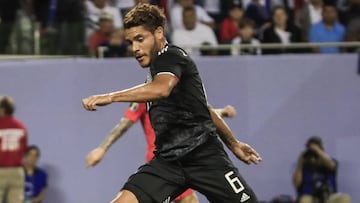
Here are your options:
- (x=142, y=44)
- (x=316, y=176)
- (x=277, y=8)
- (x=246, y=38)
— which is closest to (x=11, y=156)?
(x=246, y=38)

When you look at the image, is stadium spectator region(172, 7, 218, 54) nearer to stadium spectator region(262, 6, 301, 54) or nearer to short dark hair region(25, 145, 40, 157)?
stadium spectator region(262, 6, 301, 54)

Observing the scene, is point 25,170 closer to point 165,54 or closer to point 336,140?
point 336,140

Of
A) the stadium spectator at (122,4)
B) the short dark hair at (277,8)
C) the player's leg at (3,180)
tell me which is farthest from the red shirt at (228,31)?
the player's leg at (3,180)

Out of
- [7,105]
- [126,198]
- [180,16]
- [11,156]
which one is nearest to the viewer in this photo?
[126,198]

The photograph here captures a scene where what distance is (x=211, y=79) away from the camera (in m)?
13.3

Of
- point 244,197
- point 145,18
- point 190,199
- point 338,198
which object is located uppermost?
point 145,18

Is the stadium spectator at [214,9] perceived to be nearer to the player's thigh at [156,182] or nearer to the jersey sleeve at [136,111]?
the jersey sleeve at [136,111]

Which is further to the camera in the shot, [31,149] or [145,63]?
[31,149]

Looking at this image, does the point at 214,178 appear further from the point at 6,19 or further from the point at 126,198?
the point at 6,19

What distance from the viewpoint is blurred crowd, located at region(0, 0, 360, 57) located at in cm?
1297

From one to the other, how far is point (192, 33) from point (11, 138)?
8.25 feet

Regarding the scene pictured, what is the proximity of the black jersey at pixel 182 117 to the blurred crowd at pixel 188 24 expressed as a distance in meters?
5.74

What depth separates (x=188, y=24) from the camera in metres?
13.0

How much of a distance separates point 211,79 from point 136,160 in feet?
4.39
